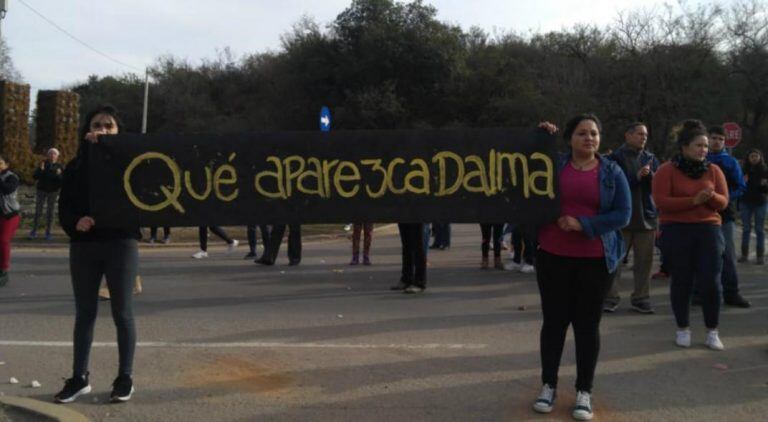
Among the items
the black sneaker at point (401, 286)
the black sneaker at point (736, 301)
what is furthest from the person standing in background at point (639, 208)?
the black sneaker at point (401, 286)

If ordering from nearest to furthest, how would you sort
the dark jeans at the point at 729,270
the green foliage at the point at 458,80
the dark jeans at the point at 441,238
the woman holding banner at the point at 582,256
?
1. the woman holding banner at the point at 582,256
2. the dark jeans at the point at 729,270
3. the dark jeans at the point at 441,238
4. the green foliage at the point at 458,80

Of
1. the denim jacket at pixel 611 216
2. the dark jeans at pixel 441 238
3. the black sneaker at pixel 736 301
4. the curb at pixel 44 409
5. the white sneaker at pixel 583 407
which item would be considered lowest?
the curb at pixel 44 409

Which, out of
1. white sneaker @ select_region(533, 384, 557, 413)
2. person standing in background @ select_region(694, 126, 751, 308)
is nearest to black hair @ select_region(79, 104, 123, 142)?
white sneaker @ select_region(533, 384, 557, 413)

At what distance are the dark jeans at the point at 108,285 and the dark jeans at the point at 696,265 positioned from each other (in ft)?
14.5

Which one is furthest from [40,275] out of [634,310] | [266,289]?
[634,310]

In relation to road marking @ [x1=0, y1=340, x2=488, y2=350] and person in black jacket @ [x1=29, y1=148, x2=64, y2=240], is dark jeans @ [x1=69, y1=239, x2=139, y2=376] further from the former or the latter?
person in black jacket @ [x1=29, y1=148, x2=64, y2=240]

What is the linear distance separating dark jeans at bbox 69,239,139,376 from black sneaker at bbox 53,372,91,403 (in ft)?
0.15

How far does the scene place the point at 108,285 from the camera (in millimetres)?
4418

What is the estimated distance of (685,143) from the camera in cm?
575

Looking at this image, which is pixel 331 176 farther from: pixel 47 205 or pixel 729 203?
pixel 47 205

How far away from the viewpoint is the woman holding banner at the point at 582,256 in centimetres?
419

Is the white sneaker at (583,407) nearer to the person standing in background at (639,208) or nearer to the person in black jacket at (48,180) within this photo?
the person standing in background at (639,208)

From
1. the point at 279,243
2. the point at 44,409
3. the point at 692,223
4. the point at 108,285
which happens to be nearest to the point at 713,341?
the point at 692,223

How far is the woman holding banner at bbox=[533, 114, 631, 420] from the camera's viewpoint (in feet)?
13.8
